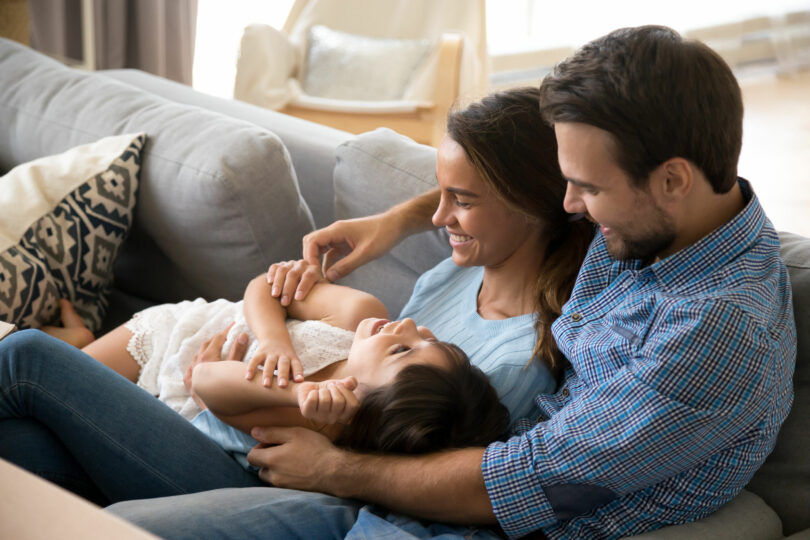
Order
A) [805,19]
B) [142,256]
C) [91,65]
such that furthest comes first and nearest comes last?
[805,19], [91,65], [142,256]

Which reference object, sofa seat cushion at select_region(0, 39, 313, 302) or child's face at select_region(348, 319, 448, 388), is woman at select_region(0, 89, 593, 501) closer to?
child's face at select_region(348, 319, 448, 388)

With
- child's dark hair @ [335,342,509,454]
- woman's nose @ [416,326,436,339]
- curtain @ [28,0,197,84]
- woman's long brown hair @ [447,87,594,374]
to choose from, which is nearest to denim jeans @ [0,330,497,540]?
child's dark hair @ [335,342,509,454]

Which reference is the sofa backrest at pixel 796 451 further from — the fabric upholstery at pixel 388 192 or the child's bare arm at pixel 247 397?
the fabric upholstery at pixel 388 192

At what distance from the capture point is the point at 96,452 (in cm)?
141

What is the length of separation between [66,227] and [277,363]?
2.56ft

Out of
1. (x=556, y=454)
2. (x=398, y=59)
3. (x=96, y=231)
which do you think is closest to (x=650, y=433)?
(x=556, y=454)

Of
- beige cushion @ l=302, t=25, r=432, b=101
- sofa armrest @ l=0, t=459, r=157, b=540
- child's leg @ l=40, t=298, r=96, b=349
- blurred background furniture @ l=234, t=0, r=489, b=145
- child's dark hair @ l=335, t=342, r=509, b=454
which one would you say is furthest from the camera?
beige cushion @ l=302, t=25, r=432, b=101

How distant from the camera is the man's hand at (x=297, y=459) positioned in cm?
136

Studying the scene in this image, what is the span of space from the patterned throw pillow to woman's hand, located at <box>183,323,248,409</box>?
1.45 feet

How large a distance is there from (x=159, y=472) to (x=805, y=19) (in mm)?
6205

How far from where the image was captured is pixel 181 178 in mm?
1979

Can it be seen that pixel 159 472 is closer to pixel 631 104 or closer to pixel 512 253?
pixel 512 253

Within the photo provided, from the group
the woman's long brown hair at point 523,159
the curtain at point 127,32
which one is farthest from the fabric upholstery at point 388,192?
the curtain at point 127,32

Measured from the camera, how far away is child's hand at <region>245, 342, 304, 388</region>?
4.72 ft
